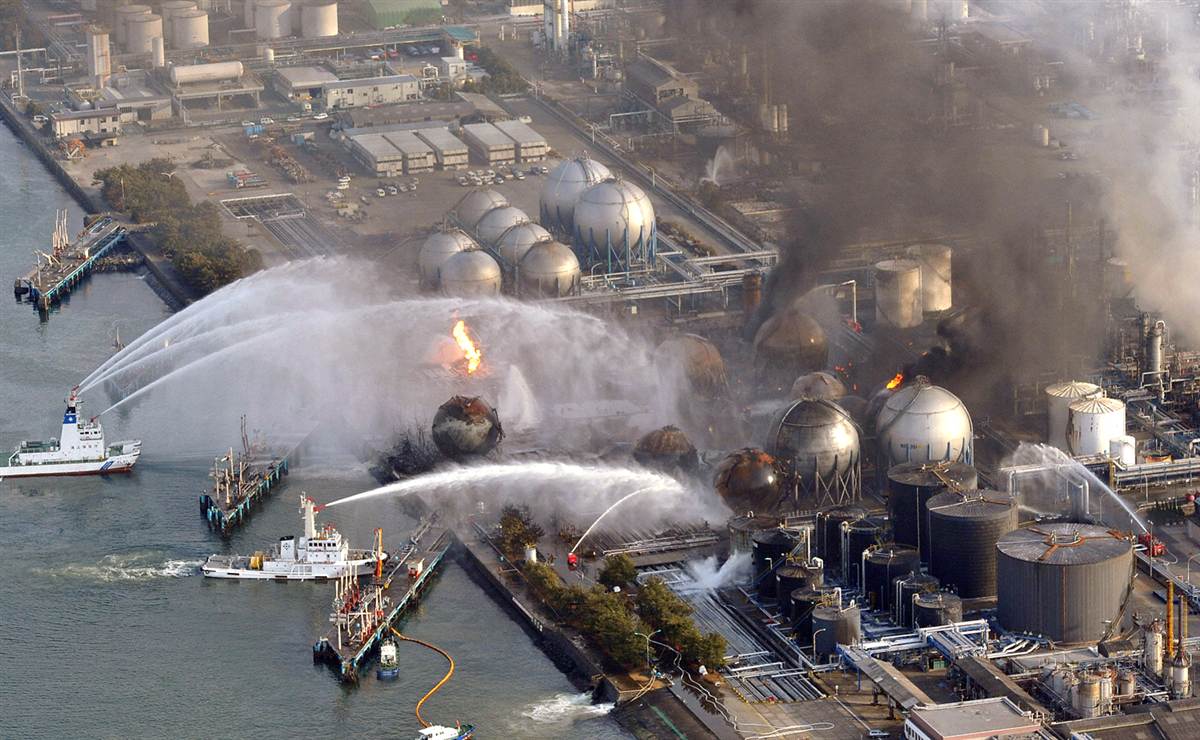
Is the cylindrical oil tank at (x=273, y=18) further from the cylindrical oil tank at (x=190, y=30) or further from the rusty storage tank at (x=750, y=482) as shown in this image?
the rusty storage tank at (x=750, y=482)

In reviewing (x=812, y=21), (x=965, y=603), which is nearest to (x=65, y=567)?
(x=965, y=603)

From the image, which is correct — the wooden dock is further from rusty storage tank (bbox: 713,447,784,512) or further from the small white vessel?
rusty storage tank (bbox: 713,447,784,512)

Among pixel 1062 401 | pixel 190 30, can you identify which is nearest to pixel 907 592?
pixel 1062 401

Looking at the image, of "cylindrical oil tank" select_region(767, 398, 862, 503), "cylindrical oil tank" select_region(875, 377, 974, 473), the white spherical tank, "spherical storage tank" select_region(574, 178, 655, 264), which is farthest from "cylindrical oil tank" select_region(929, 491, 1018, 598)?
the white spherical tank

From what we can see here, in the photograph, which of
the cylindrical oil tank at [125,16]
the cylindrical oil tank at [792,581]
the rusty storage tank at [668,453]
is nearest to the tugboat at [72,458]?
the rusty storage tank at [668,453]

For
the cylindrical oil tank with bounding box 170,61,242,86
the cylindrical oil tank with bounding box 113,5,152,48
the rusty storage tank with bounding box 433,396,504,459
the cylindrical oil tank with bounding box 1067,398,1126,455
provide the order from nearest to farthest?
Answer: the cylindrical oil tank with bounding box 1067,398,1126,455 < the rusty storage tank with bounding box 433,396,504,459 < the cylindrical oil tank with bounding box 170,61,242,86 < the cylindrical oil tank with bounding box 113,5,152,48

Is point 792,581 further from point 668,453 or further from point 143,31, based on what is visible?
point 143,31

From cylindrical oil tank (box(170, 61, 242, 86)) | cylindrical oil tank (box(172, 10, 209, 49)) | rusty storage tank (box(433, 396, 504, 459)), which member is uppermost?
cylindrical oil tank (box(172, 10, 209, 49))
